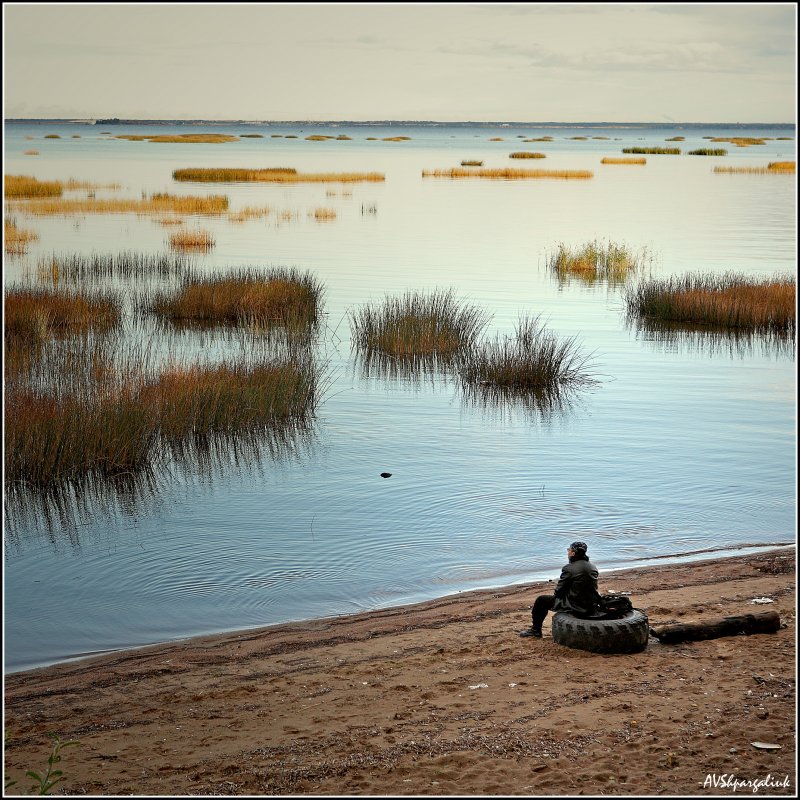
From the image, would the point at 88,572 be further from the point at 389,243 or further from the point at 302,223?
the point at 302,223

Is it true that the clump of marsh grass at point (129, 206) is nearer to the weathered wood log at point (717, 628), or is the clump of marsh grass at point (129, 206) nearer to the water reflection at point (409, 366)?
the water reflection at point (409, 366)

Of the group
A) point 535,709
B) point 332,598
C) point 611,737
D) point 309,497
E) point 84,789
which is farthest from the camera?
point 309,497

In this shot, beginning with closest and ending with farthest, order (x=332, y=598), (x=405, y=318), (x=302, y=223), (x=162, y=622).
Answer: (x=162, y=622) → (x=332, y=598) → (x=405, y=318) → (x=302, y=223)

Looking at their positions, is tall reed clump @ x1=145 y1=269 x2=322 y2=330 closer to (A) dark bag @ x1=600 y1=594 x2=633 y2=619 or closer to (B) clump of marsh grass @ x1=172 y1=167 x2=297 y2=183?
(A) dark bag @ x1=600 y1=594 x2=633 y2=619

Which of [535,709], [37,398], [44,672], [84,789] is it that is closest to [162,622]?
[44,672]

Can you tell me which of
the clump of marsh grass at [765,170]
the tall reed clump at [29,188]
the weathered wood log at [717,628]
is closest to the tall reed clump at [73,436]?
the weathered wood log at [717,628]

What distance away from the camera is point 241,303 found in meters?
23.2

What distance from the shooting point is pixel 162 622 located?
30.0 ft

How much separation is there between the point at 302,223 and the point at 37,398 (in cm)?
3369

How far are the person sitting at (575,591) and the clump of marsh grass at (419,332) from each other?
497 inches

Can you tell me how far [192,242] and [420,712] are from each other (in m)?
31.2

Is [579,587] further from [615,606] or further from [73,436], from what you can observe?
[73,436]

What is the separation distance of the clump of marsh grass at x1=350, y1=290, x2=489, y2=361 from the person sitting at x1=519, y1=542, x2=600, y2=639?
12.6 metres

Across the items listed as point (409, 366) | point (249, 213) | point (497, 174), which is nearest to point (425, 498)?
point (409, 366)
